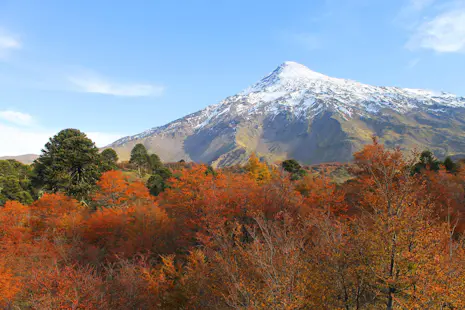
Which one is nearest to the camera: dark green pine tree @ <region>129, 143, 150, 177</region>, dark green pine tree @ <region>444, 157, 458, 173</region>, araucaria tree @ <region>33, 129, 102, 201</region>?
araucaria tree @ <region>33, 129, 102, 201</region>

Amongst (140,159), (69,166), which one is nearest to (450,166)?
(69,166)

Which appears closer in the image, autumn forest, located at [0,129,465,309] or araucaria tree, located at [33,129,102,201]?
autumn forest, located at [0,129,465,309]

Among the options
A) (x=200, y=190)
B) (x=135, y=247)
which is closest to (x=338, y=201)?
(x=200, y=190)

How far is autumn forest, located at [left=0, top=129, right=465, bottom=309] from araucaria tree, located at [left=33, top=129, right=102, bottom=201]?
0.24 meters

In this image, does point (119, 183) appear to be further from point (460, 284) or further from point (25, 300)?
point (460, 284)

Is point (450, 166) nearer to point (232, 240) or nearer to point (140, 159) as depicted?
point (232, 240)

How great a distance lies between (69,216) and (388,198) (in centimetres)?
4247

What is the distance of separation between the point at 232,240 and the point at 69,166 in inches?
1474

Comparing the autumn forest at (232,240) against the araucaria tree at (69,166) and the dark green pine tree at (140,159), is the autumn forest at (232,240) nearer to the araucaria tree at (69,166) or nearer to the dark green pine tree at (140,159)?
the araucaria tree at (69,166)

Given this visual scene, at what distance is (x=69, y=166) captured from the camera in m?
50.7

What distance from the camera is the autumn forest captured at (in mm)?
12781

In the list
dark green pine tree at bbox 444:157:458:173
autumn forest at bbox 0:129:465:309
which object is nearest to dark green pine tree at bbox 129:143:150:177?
autumn forest at bbox 0:129:465:309

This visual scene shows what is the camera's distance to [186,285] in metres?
21.9

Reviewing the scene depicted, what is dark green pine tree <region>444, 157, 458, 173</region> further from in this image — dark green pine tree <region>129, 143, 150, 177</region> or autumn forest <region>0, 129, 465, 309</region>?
dark green pine tree <region>129, 143, 150, 177</region>
